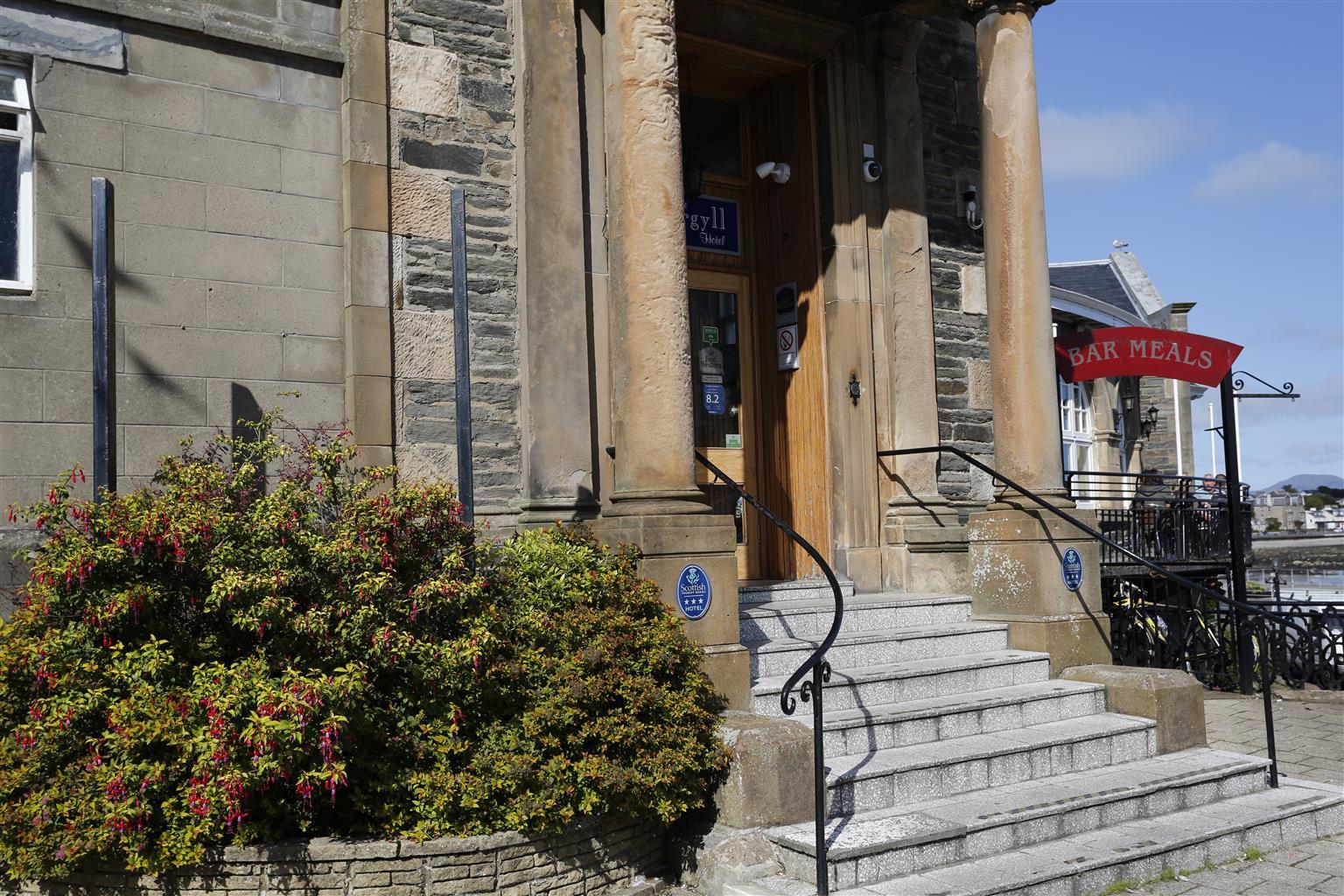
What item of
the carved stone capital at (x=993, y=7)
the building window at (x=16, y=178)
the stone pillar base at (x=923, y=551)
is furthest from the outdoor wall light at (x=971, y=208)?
the building window at (x=16, y=178)

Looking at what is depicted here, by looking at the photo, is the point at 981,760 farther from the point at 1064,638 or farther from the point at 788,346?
the point at 788,346

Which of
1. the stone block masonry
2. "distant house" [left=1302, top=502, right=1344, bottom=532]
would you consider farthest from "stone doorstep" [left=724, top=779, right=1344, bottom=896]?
"distant house" [left=1302, top=502, right=1344, bottom=532]

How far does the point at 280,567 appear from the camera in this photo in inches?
185

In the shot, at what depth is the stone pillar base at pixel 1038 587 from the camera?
762 centimetres

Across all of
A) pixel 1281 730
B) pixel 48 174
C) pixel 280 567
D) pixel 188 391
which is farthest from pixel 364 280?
pixel 1281 730

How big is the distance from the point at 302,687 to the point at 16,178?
342 cm

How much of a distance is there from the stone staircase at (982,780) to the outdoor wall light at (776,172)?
3430mm

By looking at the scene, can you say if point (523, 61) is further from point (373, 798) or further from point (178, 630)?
point (373, 798)

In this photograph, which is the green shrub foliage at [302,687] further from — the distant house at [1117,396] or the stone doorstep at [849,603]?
the distant house at [1117,396]

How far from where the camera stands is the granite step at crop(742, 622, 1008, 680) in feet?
21.6

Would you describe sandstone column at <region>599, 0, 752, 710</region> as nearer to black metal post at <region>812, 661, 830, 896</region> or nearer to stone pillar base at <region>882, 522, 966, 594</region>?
black metal post at <region>812, 661, 830, 896</region>

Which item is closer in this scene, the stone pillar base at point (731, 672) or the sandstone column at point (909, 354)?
the stone pillar base at point (731, 672)

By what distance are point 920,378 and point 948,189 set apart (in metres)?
1.75

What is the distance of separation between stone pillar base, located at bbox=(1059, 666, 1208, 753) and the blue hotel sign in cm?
423
